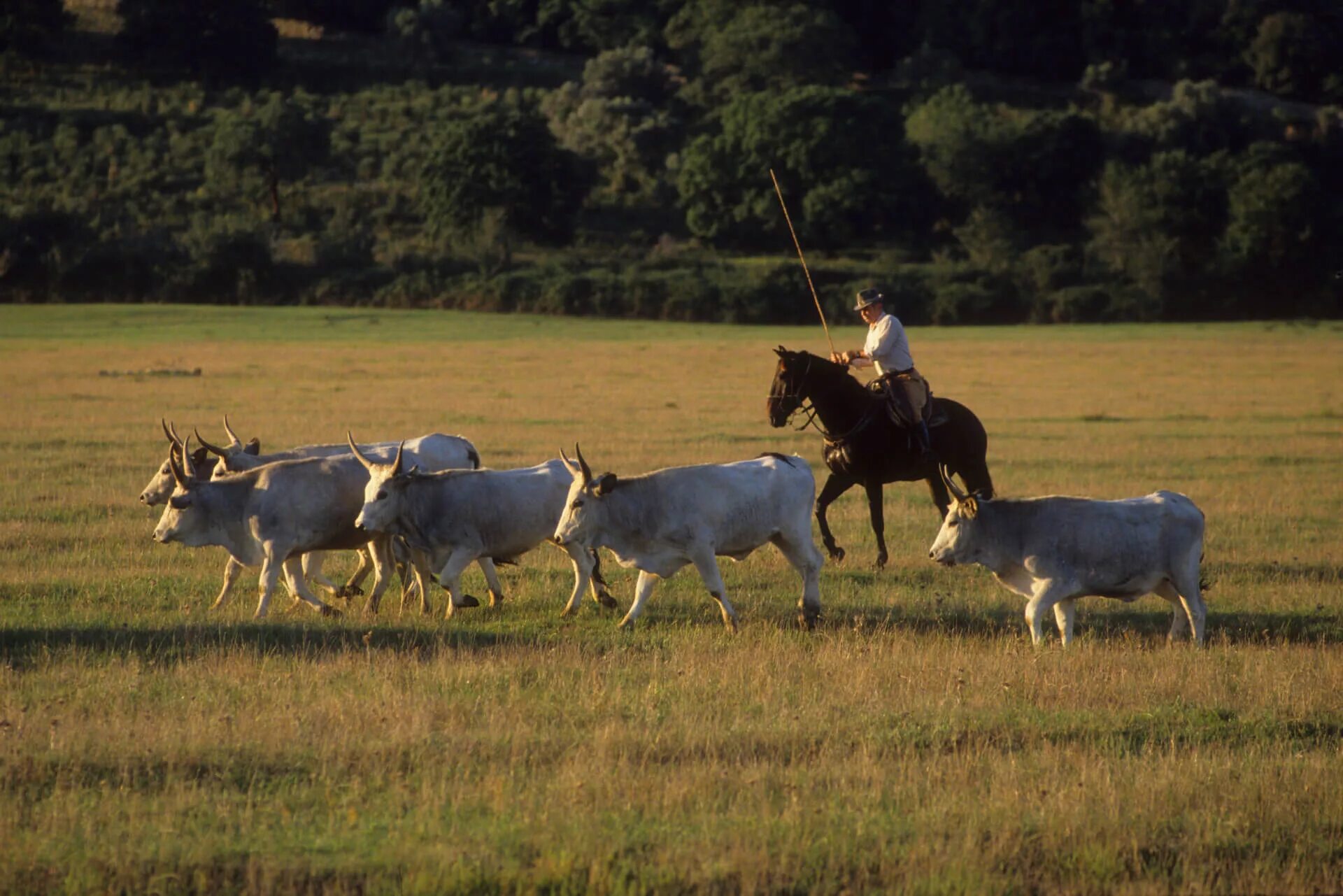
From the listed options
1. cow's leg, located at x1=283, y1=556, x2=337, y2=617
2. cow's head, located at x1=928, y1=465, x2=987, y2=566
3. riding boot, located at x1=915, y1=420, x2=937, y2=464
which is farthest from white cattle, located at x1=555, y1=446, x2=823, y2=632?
riding boot, located at x1=915, y1=420, x2=937, y2=464

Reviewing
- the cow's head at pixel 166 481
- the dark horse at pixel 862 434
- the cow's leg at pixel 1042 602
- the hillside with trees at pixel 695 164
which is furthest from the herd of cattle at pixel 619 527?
the hillside with trees at pixel 695 164

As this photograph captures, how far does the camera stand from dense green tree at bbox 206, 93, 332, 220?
68.8 meters

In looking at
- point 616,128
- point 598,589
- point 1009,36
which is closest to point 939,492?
point 598,589

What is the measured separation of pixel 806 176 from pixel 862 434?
186ft

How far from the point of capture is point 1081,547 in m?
11.3

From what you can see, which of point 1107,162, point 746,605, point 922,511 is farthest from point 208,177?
point 746,605

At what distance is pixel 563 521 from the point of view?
11969mm

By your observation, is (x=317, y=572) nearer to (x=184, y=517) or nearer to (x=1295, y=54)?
(x=184, y=517)

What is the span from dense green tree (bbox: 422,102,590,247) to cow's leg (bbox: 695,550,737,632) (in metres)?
55.1

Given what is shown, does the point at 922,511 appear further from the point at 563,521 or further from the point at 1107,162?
the point at 1107,162

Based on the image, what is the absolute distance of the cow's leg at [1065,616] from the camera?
11.3 metres

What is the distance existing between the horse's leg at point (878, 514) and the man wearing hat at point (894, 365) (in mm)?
637

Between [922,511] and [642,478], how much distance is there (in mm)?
7457

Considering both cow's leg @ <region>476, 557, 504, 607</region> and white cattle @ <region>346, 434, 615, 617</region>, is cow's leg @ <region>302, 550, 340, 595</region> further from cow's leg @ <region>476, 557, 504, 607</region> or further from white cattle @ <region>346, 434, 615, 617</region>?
cow's leg @ <region>476, 557, 504, 607</region>
